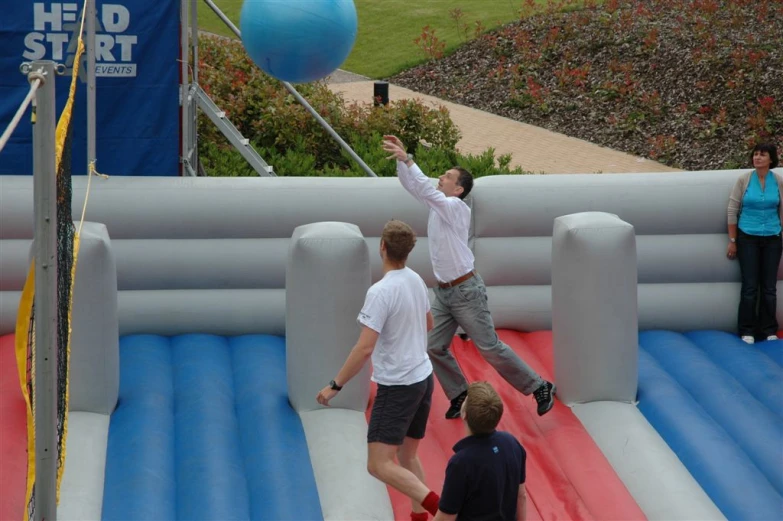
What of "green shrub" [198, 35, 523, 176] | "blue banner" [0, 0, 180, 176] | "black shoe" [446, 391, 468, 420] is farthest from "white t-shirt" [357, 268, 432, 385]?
"green shrub" [198, 35, 523, 176]

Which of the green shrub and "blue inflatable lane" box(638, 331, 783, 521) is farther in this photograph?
the green shrub

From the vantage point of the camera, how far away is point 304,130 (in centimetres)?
1038

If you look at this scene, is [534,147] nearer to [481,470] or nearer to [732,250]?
[732,250]

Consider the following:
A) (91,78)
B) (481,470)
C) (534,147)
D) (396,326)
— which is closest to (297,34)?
(91,78)

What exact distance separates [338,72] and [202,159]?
9.66 meters

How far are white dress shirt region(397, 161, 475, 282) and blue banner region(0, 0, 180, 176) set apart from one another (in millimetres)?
2240

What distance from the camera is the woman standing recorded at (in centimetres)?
763

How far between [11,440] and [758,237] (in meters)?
4.92

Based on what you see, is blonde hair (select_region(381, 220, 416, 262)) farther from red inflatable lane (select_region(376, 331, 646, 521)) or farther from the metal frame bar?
the metal frame bar

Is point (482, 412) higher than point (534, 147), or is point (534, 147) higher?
point (482, 412)

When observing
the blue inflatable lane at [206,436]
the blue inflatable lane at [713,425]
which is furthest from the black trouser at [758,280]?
the blue inflatable lane at [206,436]

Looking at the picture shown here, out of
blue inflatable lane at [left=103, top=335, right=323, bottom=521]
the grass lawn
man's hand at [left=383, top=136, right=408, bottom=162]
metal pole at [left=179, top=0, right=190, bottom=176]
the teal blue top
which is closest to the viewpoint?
blue inflatable lane at [left=103, top=335, right=323, bottom=521]

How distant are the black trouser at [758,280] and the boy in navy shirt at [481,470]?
12.6 feet

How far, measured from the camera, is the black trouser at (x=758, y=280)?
25.1 feet
